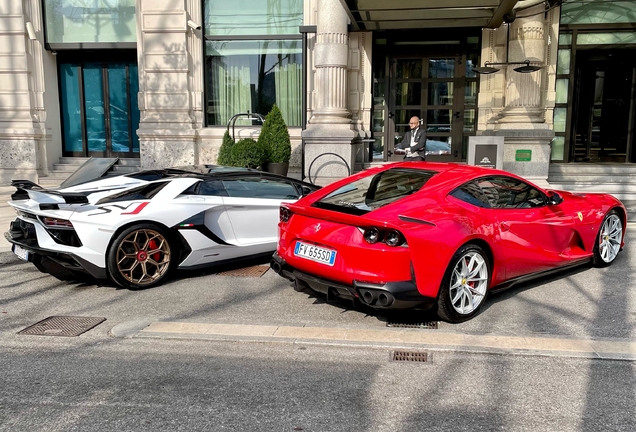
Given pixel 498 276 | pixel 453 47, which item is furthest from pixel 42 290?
pixel 453 47

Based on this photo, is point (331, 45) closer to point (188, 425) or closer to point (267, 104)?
point (267, 104)

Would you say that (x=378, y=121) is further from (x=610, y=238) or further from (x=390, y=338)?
(x=390, y=338)

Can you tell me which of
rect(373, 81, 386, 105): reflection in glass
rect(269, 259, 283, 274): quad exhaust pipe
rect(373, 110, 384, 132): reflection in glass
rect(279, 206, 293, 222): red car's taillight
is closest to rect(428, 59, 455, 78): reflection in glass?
rect(373, 81, 386, 105): reflection in glass

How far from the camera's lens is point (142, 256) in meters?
6.03

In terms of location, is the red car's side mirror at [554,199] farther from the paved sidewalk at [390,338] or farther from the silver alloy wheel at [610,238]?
the paved sidewalk at [390,338]

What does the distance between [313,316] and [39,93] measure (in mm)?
12449

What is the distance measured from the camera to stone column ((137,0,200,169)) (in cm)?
1377

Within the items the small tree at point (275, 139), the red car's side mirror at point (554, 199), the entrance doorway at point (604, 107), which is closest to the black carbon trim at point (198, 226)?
the red car's side mirror at point (554, 199)

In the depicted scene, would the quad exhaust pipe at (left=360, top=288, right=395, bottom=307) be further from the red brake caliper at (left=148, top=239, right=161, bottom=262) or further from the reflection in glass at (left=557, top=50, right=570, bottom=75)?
the reflection in glass at (left=557, top=50, right=570, bottom=75)

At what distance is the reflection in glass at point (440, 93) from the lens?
A: 14.3 m

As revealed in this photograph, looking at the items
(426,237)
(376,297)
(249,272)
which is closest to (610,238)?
(426,237)

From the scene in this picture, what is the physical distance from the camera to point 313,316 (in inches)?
205

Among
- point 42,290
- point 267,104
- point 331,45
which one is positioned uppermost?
point 331,45

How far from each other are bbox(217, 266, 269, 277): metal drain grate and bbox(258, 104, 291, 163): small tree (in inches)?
232
